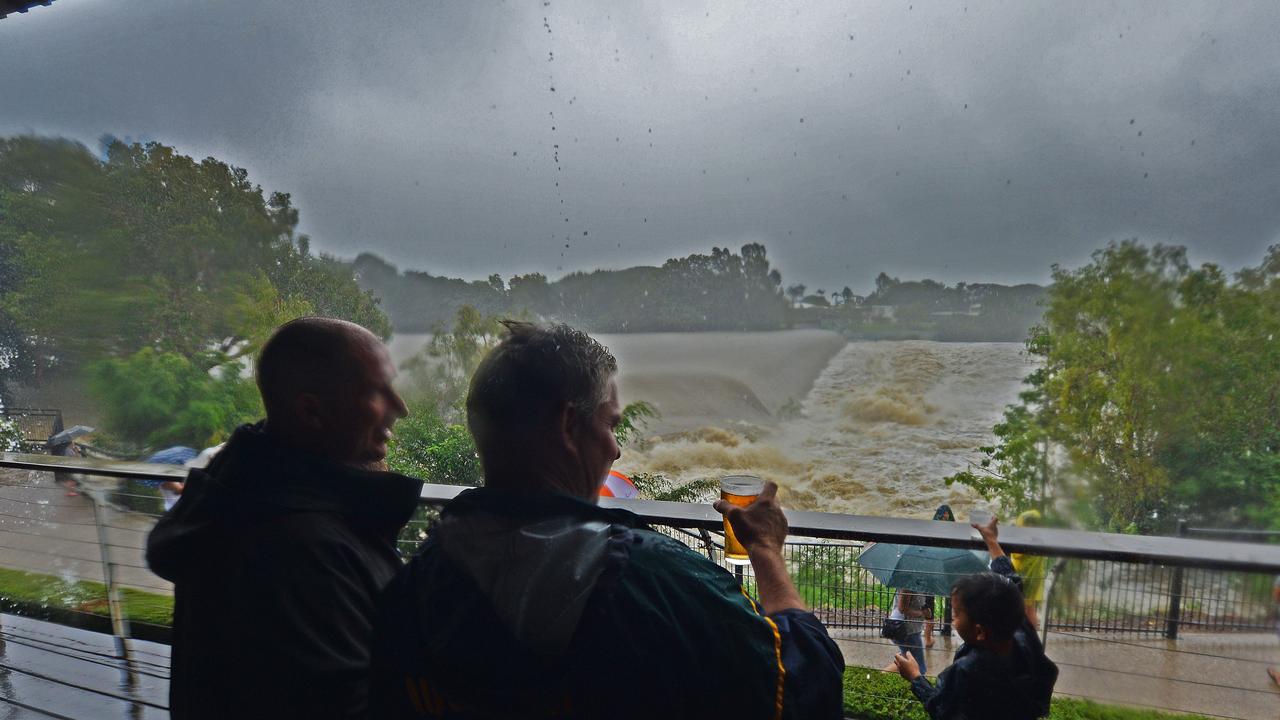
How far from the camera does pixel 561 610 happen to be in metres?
0.40

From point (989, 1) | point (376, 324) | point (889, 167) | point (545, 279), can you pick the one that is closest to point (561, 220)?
point (545, 279)

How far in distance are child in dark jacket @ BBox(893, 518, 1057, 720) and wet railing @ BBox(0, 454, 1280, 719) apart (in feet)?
0.31

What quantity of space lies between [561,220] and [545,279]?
1111 millimetres

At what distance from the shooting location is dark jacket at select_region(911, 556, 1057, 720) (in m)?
1.06

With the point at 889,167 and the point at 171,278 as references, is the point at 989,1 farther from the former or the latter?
the point at 171,278

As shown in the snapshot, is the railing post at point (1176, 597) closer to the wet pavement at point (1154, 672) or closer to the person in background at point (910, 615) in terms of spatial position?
the wet pavement at point (1154, 672)

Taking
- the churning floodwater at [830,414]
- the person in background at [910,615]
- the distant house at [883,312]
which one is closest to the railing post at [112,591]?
the person in background at [910,615]

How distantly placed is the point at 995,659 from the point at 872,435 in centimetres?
1133

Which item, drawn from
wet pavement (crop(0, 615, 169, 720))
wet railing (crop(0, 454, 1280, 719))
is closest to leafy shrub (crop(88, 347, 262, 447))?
wet railing (crop(0, 454, 1280, 719))

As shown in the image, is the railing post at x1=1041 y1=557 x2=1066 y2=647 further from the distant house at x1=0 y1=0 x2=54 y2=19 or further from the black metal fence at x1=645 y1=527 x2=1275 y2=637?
the distant house at x1=0 y1=0 x2=54 y2=19

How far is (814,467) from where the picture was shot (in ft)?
37.8

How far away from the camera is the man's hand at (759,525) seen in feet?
2.03

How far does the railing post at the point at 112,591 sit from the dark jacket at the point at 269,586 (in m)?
1.45

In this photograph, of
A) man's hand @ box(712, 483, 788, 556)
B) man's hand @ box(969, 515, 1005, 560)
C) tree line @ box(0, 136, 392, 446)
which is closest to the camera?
man's hand @ box(712, 483, 788, 556)
